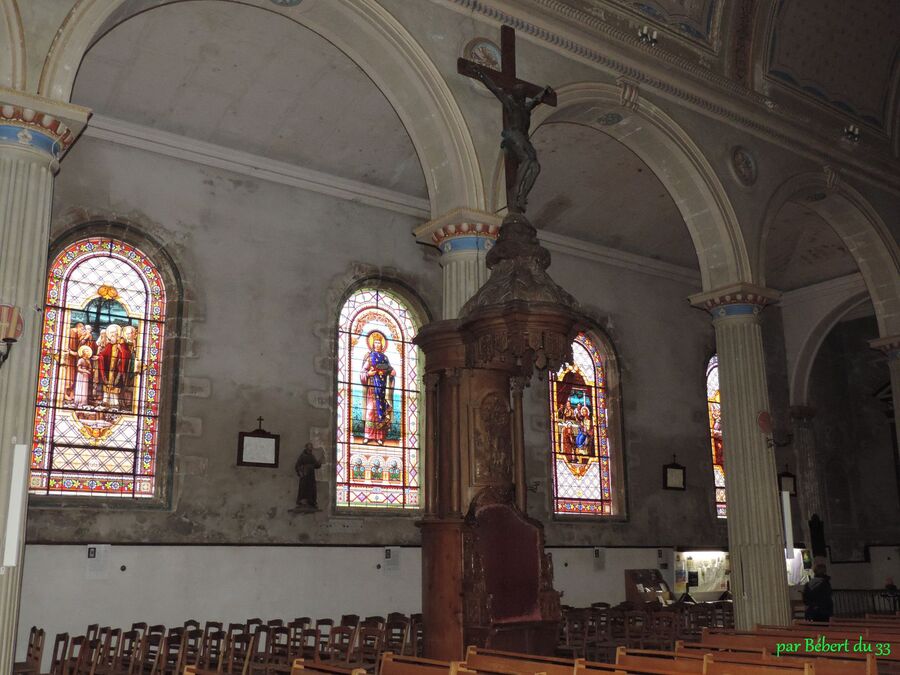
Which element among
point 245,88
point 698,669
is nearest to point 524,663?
point 698,669

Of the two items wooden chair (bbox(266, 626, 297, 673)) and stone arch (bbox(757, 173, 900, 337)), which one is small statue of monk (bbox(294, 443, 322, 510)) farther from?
stone arch (bbox(757, 173, 900, 337))

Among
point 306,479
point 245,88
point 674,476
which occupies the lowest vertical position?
point 306,479

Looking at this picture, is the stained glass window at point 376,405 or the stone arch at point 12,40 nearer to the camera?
the stone arch at point 12,40

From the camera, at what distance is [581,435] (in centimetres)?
1528

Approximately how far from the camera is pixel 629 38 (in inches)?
421

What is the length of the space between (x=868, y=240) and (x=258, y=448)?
30.3 ft

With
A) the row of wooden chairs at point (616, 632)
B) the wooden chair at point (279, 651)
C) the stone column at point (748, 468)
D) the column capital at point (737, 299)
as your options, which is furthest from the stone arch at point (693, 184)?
the wooden chair at point (279, 651)

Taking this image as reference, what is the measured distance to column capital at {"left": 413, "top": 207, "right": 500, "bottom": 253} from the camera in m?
8.65

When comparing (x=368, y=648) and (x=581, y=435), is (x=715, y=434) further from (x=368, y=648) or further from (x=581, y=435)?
(x=368, y=648)

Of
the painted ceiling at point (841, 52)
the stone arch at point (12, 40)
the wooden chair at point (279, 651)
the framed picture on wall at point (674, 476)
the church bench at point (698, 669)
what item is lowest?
the wooden chair at point (279, 651)

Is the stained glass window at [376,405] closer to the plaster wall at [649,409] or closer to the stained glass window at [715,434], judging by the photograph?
the plaster wall at [649,409]

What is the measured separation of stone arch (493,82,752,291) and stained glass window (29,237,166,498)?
19.3 feet

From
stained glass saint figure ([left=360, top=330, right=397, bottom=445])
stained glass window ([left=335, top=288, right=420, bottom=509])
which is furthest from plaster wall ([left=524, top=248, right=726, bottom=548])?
stained glass saint figure ([left=360, top=330, right=397, bottom=445])

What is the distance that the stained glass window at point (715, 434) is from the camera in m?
17.0
